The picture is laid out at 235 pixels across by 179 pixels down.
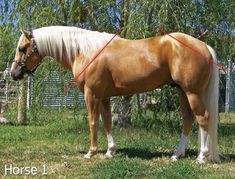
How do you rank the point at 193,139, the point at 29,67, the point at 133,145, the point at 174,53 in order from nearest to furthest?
1. the point at 174,53
2. the point at 29,67
3. the point at 133,145
4. the point at 193,139

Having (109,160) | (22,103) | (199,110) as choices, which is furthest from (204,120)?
(22,103)

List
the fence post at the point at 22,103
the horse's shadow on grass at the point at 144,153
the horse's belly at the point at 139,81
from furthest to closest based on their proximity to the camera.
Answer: the fence post at the point at 22,103, the horse's shadow on grass at the point at 144,153, the horse's belly at the point at 139,81

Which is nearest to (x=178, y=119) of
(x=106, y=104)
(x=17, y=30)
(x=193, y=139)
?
(x=193, y=139)

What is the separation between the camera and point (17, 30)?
24.0 feet

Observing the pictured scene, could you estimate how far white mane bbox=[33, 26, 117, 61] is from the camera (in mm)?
5094

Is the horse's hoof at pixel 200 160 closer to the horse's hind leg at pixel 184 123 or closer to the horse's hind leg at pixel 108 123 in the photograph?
the horse's hind leg at pixel 184 123

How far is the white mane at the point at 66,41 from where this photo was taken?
16.7 feet

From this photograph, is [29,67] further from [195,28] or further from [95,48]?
[195,28]

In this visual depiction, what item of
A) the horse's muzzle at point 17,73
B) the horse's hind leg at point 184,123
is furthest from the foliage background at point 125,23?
the horse's muzzle at point 17,73

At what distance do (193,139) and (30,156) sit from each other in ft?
9.36

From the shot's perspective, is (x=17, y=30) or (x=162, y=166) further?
(x=17, y=30)

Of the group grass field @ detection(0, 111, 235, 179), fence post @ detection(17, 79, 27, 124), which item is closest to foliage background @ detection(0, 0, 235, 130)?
fence post @ detection(17, 79, 27, 124)

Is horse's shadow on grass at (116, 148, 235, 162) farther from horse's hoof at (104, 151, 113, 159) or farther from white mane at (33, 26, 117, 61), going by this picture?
white mane at (33, 26, 117, 61)

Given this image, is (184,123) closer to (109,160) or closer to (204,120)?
(204,120)
